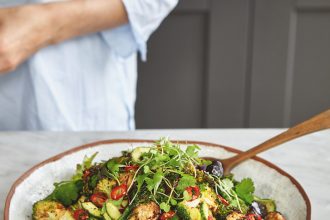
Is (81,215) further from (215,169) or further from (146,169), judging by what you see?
(215,169)

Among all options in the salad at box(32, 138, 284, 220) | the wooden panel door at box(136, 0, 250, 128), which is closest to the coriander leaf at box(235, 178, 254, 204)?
the salad at box(32, 138, 284, 220)

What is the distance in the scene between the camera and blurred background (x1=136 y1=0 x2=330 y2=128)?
1901mm

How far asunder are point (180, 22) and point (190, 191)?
4.30 ft

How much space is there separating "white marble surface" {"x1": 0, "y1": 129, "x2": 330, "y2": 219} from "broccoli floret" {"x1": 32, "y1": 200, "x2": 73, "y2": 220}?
18 centimetres

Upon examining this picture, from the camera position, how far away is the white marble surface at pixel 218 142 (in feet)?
3.10

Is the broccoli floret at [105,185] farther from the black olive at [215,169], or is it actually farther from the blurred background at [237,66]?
the blurred background at [237,66]

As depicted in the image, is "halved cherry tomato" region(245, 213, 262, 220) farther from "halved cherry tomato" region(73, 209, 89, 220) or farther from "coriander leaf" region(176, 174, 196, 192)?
"halved cherry tomato" region(73, 209, 89, 220)

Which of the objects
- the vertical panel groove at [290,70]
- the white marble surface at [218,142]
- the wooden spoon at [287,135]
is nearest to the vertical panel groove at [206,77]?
the vertical panel groove at [290,70]

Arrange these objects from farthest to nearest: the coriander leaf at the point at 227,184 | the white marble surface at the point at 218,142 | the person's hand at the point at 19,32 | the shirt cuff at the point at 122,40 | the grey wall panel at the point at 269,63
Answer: the grey wall panel at the point at 269,63, the shirt cuff at the point at 122,40, the person's hand at the point at 19,32, the white marble surface at the point at 218,142, the coriander leaf at the point at 227,184

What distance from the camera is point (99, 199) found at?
0.71 metres

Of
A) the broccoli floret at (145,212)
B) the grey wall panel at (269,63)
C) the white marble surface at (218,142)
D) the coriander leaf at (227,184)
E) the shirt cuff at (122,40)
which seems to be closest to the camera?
the broccoli floret at (145,212)

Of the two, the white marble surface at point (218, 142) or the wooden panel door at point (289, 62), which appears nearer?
the white marble surface at point (218, 142)

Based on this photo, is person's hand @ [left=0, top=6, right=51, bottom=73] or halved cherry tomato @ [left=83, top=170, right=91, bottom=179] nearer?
halved cherry tomato @ [left=83, top=170, right=91, bottom=179]

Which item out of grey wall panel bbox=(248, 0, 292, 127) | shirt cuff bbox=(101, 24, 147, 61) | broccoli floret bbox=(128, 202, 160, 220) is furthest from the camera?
grey wall panel bbox=(248, 0, 292, 127)
